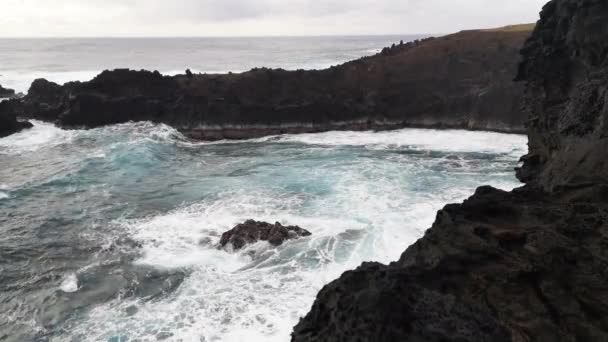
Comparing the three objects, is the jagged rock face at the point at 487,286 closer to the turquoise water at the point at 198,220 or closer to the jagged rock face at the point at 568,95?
the jagged rock face at the point at 568,95

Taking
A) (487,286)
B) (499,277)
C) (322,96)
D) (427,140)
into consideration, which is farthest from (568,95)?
(322,96)

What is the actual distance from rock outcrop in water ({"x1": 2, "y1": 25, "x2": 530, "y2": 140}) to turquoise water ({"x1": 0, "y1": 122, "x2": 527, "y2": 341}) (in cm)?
305

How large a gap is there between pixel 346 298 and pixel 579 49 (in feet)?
36.0

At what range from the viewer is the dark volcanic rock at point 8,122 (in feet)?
115

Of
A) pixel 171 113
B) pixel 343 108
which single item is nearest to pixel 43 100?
pixel 171 113

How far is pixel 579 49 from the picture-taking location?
521 inches

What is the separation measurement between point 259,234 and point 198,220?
3.34 m

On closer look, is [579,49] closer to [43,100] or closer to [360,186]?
[360,186]

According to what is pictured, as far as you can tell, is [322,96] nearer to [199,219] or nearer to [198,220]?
[199,219]

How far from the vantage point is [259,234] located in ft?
51.2

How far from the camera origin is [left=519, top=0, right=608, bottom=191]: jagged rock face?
27.9 feet

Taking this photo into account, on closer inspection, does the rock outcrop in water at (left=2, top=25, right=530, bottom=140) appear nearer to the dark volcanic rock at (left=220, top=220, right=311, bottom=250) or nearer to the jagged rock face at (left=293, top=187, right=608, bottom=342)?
the dark volcanic rock at (left=220, top=220, right=311, bottom=250)

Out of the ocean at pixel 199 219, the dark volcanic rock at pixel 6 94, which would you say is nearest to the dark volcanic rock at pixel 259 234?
the ocean at pixel 199 219

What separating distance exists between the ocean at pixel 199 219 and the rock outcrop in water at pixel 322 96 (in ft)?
8.21
